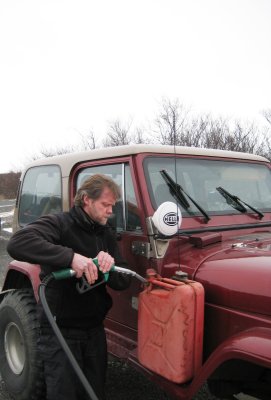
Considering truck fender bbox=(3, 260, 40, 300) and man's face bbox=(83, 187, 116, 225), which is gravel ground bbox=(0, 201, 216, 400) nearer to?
truck fender bbox=(3, 260, 40, 300)

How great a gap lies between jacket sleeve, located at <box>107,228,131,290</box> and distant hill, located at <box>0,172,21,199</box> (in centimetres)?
3201

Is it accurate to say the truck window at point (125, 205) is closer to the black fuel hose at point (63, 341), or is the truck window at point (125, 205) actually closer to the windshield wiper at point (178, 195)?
the windshield wiper at point (178, 195)

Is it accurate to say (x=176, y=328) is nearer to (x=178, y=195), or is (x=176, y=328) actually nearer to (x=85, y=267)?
(x=85, y=267)

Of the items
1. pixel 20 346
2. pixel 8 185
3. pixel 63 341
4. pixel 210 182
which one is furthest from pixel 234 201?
pixel 8 185

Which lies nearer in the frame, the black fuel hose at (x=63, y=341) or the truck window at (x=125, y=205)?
the black fuel hose at (x=63, y=341)

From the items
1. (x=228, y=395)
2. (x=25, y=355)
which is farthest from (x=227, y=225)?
(x=25, y=355)

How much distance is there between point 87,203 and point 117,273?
1.51ft

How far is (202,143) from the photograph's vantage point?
1509 centimetres

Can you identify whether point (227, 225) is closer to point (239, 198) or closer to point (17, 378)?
point (239, 198)

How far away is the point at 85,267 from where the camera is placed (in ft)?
6.88

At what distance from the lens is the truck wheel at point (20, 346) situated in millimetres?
2908

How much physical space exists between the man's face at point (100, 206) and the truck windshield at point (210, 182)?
1.32ft

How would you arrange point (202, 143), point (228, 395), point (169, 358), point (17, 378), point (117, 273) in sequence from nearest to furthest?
point (169, 358) → point (228, 395) → point (117, 273) → point (17, 378) → point (202, 143)

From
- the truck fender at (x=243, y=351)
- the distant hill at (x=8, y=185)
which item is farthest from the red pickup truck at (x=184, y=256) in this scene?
the distant hill at (x=8, y=185)
